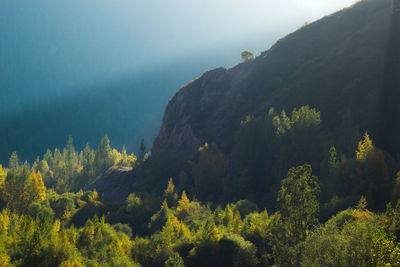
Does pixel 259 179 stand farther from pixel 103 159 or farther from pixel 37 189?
pixel 103 159

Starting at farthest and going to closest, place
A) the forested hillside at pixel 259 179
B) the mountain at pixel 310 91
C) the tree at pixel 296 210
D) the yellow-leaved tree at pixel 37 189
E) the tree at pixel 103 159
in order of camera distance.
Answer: the tree at pixel 103 159
the yellow-leaved tree at pixel 37 189
the mountain at pixel 310 91
the forested hillside at pixel 259 179
the tree at pixel 296 210

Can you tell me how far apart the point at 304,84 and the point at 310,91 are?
5.41 m

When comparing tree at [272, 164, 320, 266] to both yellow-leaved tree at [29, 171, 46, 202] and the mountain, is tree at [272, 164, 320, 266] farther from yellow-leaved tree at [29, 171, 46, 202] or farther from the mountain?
yellow-leaved tree at [29, 171, 46, 202]

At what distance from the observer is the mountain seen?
80125 millimetres

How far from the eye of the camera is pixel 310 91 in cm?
10144

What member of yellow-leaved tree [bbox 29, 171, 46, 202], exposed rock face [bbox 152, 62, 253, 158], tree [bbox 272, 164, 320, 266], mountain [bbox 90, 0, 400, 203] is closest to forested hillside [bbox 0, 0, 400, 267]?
tree [bbox 272, 164, 320, 266]

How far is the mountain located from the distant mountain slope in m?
0.23

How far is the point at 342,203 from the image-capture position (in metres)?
55.2

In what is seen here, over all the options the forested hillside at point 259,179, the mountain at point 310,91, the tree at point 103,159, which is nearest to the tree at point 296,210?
the forested hillside at point 259,179

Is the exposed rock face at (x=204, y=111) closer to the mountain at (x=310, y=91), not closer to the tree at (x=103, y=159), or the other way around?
the mountain at (x=310, y=91)

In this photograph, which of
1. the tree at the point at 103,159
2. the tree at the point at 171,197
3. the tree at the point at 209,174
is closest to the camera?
the tree at the point at 171,197

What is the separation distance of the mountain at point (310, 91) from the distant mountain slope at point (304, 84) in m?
0.23

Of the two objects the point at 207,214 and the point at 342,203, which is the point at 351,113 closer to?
the point at 342,203

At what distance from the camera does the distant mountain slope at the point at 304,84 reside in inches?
3406
